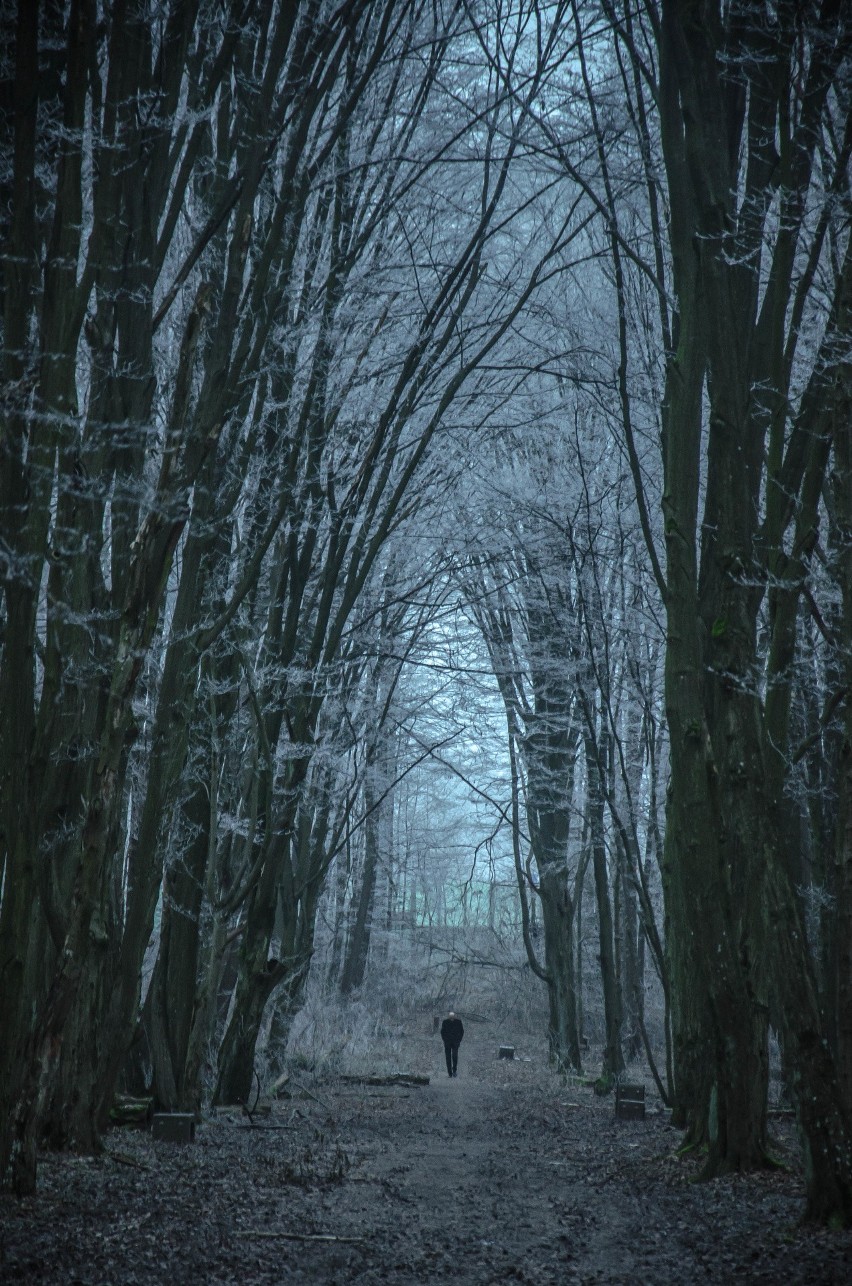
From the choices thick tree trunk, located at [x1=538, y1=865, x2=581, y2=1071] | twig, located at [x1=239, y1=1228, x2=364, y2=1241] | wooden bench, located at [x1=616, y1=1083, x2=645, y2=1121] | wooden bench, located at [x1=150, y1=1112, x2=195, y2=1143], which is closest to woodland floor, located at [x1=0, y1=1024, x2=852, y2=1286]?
twig, located at [x1=239, y1=1228, x2=364, y2=1241]

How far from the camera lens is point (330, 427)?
431 inches

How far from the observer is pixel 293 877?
50.5 ft

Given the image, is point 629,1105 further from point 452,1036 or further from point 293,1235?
point 452,1036

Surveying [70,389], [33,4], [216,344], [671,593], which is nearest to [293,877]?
[671,593]

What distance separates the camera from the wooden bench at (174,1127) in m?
8.57

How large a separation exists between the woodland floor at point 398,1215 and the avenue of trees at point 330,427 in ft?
1.63

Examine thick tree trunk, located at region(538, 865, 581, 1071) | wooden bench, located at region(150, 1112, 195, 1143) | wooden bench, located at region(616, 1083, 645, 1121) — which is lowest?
wooden bench, located at region(616, 1083, 645, 1121)

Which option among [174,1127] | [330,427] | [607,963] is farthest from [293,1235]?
[607,963]

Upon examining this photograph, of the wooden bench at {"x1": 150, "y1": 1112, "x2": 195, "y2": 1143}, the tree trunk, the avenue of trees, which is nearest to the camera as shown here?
the avenue of trees

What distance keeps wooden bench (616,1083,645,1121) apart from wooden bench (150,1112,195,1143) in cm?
576

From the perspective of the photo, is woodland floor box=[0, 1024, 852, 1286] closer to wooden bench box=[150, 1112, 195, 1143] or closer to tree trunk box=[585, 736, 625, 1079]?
wooden bench box=[150, 1112, 195, 1143]

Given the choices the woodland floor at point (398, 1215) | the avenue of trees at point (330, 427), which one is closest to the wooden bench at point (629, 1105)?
the avenue of trees at point (330, 427)

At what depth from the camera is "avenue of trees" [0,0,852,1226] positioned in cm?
550

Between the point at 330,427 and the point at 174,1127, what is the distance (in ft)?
21.1
